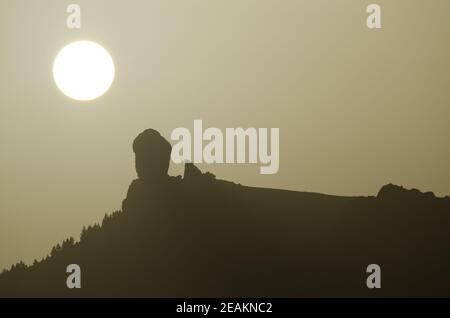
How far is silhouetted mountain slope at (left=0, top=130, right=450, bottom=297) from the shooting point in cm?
2762

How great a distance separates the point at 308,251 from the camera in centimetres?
3122

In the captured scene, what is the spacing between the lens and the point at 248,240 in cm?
3316

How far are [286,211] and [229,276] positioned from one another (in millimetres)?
8074

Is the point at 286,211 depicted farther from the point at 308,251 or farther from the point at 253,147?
the point at 253,147

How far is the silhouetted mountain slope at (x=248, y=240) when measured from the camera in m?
27.6

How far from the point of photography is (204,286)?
30.6 meters

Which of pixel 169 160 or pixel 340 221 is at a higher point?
pixel 169 160

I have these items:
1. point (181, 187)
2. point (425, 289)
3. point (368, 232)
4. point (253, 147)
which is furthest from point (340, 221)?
point (253, 147)

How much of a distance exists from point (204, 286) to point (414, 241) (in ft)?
46.0
